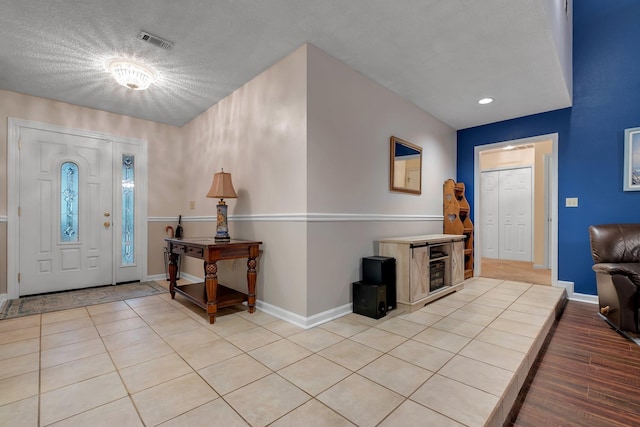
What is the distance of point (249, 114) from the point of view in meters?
3.21

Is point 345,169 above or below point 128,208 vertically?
above

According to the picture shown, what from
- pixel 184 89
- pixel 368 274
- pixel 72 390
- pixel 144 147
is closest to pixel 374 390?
pixel 368 274

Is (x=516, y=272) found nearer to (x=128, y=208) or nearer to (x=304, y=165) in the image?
(x=304, y=165)

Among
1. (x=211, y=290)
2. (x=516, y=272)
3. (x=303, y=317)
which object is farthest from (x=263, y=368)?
(x=516, y=272)

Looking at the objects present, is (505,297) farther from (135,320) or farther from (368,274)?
(135,320)

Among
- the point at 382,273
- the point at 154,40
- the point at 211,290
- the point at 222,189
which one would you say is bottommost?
the point at 211,290

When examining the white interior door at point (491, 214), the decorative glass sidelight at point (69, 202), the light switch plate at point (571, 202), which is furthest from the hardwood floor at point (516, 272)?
the decorative glass sidelight at point (69, 202)

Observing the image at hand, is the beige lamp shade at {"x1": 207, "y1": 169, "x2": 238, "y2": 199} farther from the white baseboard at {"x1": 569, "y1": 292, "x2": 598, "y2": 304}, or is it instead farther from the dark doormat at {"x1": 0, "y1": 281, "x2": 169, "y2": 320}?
the white baseboard at {"x1": 569, "y1": 292, "x2": 598, "y2": 304}

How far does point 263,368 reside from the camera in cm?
183

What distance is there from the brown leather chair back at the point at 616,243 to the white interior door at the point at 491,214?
381 cm

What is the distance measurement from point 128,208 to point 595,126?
645 centimetres

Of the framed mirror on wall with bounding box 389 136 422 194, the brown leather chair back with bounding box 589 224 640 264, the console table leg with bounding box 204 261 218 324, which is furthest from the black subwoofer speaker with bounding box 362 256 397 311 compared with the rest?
the brown leather chair back with bounding box 589 224 640 264

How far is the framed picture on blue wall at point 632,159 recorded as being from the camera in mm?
3324

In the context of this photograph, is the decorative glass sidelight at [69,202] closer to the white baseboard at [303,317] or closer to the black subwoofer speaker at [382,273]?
the white baseboard at [303,317]
